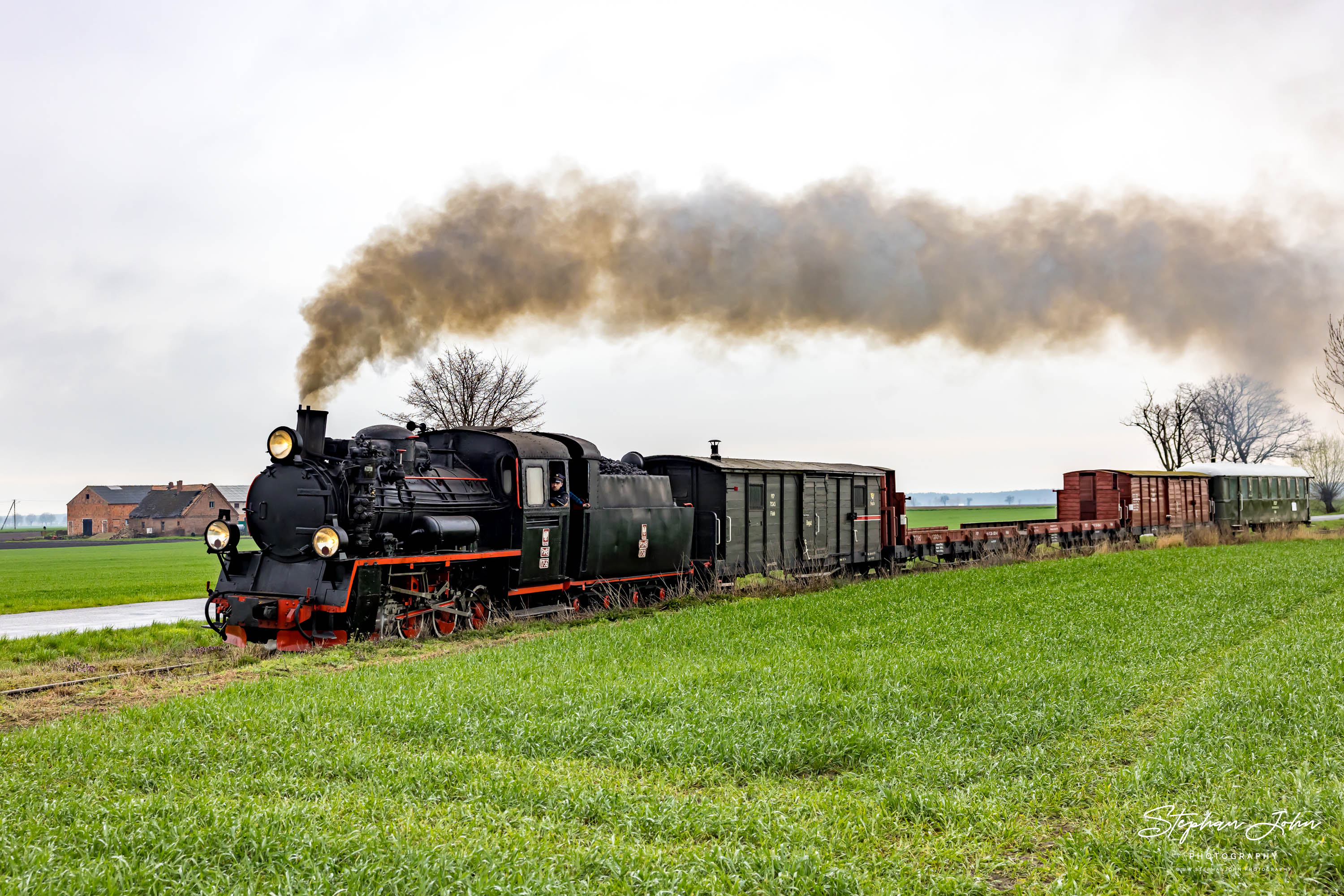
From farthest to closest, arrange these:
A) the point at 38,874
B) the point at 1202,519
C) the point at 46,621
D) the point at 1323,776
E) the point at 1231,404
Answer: the point at 1231,404, the point at 1202,519, the point at 46,621, the point at 1323,776, the point at 38,874

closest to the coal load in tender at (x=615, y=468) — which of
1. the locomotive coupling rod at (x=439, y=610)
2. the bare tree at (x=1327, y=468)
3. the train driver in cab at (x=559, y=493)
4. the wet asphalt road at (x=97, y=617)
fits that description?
the train driver in cab at (x=559, y=493)

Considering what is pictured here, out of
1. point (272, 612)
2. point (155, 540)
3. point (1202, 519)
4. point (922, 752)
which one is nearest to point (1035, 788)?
point (922, 752)

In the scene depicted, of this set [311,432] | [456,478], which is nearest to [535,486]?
[456,478]

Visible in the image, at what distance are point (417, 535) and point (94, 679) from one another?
395 cm

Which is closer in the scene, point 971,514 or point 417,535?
point 417,535

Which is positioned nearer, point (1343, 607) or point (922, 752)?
point (922, 752)

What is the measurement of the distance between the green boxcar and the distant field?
1810 centimetres

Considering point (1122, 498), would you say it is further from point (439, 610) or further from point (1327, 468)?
point (1327, 468)

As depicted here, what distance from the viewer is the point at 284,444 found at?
467 inches

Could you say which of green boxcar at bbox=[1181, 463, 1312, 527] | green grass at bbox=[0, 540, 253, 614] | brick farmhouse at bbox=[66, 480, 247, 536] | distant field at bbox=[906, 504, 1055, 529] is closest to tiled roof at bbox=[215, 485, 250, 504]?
brick farmhouse at bbox=[66, 480, 247, 536]

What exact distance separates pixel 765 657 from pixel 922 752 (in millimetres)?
3396

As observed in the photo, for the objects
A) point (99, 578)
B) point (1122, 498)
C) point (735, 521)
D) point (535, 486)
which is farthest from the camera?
point (1122, 498)

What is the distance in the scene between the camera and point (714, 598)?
1641 cm

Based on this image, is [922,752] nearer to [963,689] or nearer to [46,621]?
[963,689]
